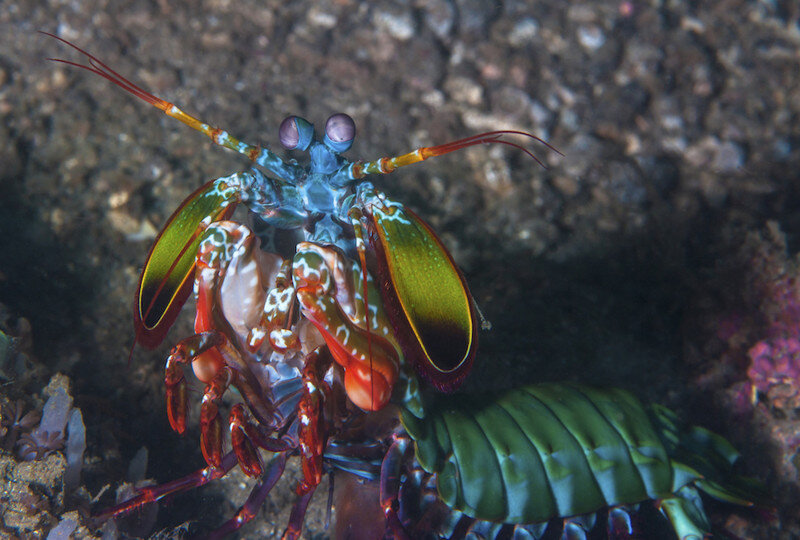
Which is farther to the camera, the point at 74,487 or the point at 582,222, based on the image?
the point at 582,222

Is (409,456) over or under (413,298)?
under

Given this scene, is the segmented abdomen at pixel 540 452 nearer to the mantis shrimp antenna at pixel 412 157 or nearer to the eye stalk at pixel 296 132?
the mantis shrimp antenna at pixel 412 157

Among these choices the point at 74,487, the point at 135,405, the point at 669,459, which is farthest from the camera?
the point at 135,405

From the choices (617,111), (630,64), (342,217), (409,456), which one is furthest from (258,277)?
(630,64)

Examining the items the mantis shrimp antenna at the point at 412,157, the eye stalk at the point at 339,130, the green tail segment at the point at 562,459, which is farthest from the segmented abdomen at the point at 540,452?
the eye stalk at the point at 339,130

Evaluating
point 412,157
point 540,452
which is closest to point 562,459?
point 540,452

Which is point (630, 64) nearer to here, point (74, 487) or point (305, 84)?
point (305, 84)

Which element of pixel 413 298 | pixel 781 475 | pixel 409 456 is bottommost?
pixel 781 475
